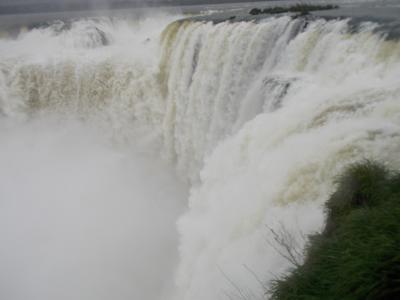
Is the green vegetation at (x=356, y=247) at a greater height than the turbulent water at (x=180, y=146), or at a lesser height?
lesser

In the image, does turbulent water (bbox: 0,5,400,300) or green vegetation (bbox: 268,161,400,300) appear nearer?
green vegetation (bbox: 268,161,400,300)

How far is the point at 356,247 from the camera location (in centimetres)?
309

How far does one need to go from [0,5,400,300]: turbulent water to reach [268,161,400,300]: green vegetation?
1.24 ft

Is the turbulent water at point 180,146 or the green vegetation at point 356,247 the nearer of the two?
the green vegetation at point 356,247

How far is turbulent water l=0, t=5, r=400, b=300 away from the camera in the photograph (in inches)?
202

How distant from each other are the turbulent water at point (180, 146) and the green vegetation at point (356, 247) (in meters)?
0.38

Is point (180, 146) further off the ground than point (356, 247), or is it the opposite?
point (180, 146)

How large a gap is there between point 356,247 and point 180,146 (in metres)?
11.5

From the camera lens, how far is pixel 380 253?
278 cm

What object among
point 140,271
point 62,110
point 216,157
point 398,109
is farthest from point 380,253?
point 62,110

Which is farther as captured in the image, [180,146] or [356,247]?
[180,146]

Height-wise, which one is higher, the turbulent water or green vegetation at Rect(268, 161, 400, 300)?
the turbulent water

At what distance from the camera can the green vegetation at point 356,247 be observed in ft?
8.84

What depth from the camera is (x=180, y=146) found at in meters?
14.4
